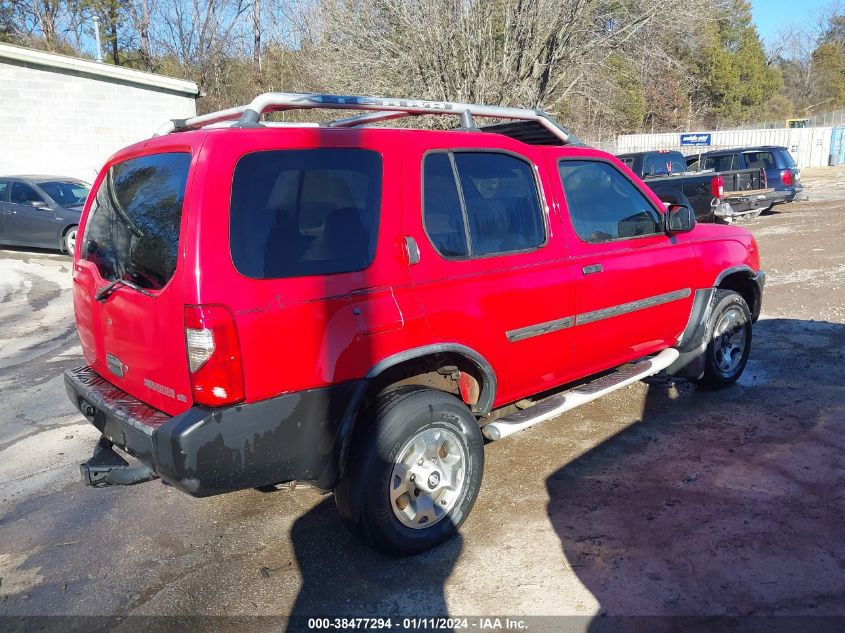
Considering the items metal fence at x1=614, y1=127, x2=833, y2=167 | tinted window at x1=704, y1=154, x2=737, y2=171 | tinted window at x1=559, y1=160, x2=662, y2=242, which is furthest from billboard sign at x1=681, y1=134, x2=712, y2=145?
tinted window at x1=559, y1=160, x2=662, y2=242

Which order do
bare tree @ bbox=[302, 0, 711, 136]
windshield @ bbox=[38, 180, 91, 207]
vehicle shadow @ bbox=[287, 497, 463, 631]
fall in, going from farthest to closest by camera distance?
1. bare tree @ bbox=[302, 0, 711, 136]
2. windshield @ bbox=[38, 180, 91, 207]
3. vehicle shadow @ bbox=[287, 497, 463, 631]

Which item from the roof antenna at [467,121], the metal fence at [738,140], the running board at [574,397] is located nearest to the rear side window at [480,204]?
the roof antenna at [467,121]

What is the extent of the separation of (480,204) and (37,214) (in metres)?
13.3

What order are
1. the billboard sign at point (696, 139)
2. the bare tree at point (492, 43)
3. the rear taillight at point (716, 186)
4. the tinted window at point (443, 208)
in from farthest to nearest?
the billboard sign at point (696, 139), the bare tree at point (492, 43), the rear taillight at point (716, 186), the tinted window at point (443, 208)

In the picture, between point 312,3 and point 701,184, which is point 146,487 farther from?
point 312,3

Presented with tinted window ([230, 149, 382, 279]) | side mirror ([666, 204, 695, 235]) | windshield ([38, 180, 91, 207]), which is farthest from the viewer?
windshield ([38, 180, 91, 207])

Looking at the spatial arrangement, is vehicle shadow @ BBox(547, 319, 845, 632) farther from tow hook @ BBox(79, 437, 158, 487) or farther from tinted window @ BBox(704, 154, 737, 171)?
tinted window @ BBox(704, 154, 737, 171)

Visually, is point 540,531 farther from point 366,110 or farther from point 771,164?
point 771,164

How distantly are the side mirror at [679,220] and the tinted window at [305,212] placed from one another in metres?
2.38

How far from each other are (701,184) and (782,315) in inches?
303

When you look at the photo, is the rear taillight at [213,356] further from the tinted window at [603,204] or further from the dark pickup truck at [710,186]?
the dark pickup truck at [710,186]

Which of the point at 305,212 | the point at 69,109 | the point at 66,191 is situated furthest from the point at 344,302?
the point at 69,109

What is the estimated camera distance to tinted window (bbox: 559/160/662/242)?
Result: 4.25 meters

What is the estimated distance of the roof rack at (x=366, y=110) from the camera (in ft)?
10.6
